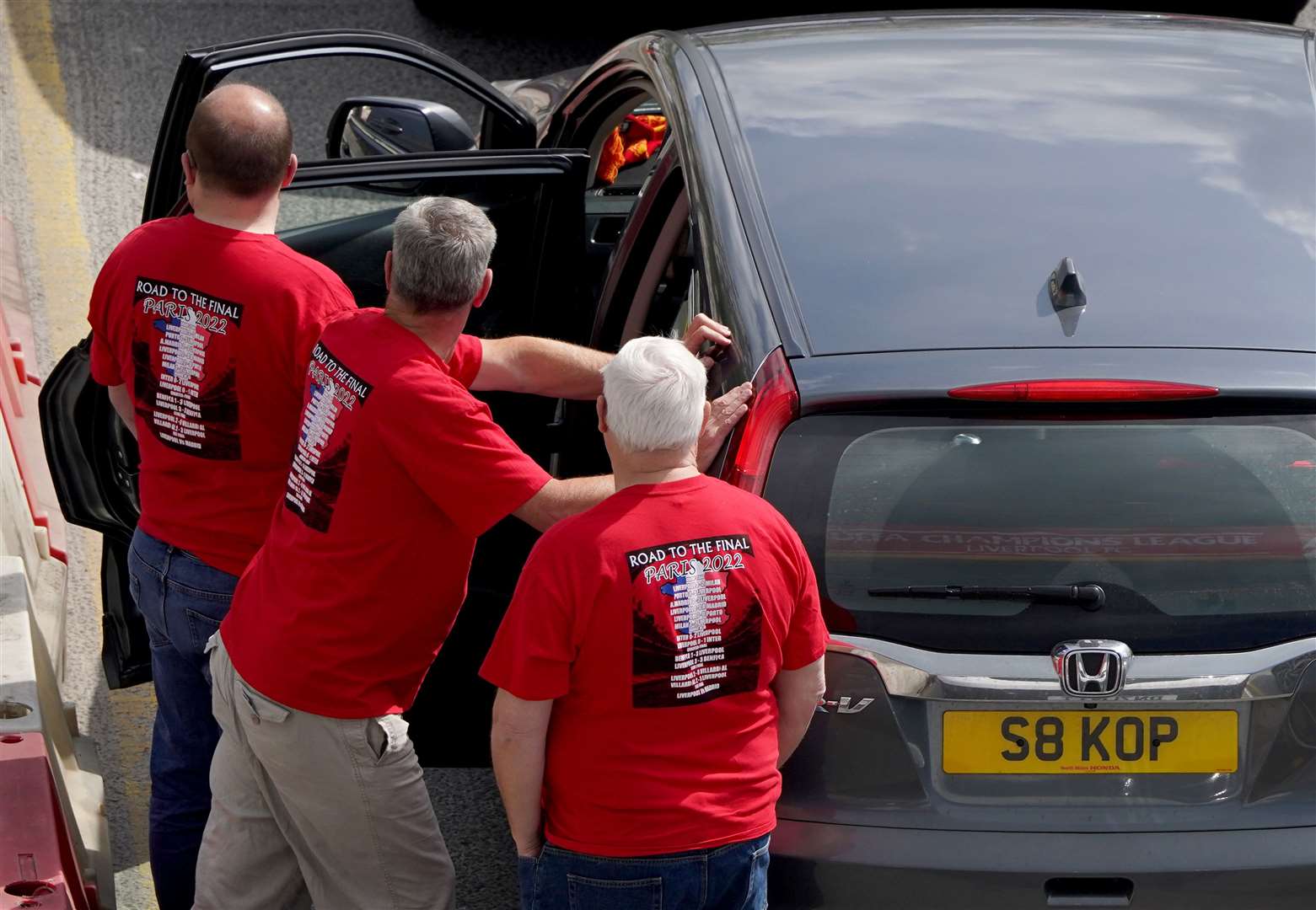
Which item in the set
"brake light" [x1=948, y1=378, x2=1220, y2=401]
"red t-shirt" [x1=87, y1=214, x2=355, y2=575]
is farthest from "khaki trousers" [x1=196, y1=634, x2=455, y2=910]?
"brake light" [x1=948, y1=378, x2=1220, y2=401]

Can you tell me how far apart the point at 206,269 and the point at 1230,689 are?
7.00 feet

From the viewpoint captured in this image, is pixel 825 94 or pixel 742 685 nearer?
pixel 742 685

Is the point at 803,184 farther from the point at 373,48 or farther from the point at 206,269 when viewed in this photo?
the point at 373,48

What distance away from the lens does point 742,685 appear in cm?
265

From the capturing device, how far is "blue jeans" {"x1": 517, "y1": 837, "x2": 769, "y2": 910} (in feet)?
8.68

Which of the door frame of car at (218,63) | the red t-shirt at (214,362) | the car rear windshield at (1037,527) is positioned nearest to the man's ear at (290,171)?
the red t-shirt at (214,362)

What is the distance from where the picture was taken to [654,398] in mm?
2586

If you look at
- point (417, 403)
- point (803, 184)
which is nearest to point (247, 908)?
point (417, 403)

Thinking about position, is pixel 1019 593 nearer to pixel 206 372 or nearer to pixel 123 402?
pixel 206 372

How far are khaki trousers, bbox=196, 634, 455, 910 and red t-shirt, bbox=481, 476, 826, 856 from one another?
1.93 ft

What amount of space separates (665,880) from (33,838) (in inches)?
51.4

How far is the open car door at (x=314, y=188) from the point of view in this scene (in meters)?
3.93

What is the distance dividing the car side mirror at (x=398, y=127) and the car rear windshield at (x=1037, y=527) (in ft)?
7.81

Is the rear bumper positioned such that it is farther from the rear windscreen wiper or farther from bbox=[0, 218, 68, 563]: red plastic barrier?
bbox=[0, 218, 68, 563]: red plastic barrier
